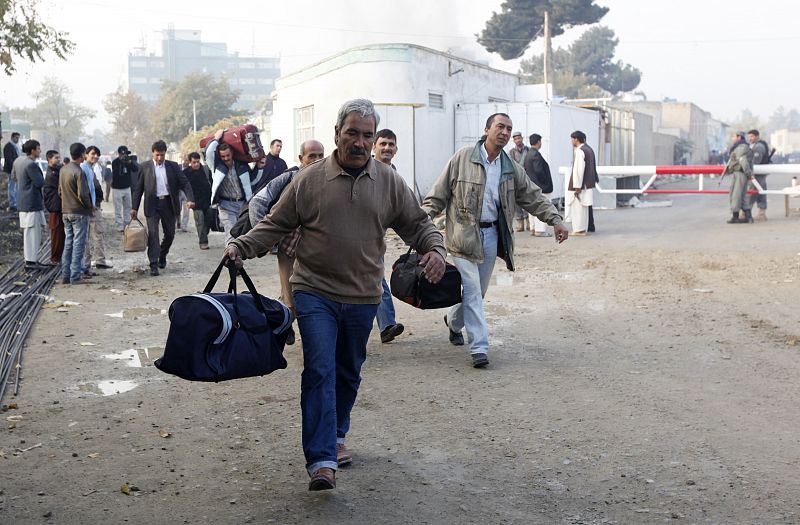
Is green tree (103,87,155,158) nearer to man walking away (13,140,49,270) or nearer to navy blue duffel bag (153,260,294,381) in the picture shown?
man walking away (13,140,49,270)

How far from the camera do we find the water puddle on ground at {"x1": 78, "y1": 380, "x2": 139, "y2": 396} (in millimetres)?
7031

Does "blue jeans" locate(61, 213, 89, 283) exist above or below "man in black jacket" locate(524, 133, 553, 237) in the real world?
below

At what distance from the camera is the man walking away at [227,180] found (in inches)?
500

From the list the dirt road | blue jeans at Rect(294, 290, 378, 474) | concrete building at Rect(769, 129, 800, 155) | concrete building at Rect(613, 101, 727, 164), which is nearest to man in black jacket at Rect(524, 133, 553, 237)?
the dirt road

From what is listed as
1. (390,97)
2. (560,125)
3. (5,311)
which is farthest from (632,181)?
(5,311)

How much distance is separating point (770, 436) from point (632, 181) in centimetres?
2621

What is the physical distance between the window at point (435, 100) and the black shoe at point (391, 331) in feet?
59.3

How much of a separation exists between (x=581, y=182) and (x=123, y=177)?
8.36 meters

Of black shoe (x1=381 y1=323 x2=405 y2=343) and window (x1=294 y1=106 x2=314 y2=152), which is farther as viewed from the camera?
window (x1=294 y1=106 x2=314 y2=152)

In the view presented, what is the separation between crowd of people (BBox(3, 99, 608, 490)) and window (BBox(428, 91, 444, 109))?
12541mm

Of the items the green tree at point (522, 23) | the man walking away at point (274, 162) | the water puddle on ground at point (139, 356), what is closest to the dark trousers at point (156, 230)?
the man walking away at point (274, 162)

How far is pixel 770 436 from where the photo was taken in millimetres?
5605

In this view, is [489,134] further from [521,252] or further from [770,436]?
[521,252]

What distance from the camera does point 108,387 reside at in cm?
719
